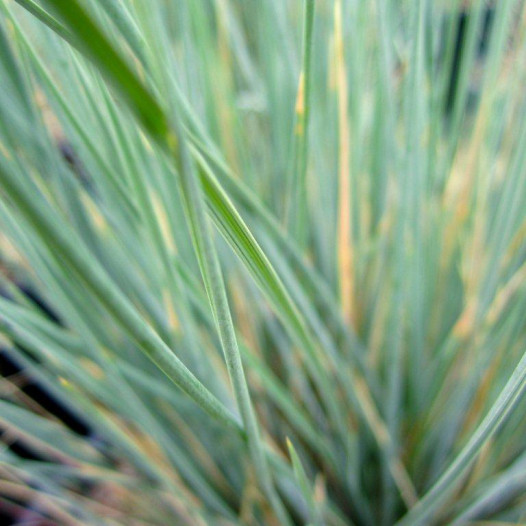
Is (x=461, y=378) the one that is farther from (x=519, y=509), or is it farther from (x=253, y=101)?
(x=253, y=101)

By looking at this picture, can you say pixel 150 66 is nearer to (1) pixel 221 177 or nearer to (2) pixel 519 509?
(1) pixel 221 177

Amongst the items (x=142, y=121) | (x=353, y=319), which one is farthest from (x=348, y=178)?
(x=142, y=121)

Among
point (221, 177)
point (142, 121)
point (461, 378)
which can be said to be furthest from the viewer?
point (461, 378)

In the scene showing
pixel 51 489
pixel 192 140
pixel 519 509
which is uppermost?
pixel 192 140

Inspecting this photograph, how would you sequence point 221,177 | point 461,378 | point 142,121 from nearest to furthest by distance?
1. point 142,121
2. point 221,177
3. point 461,378

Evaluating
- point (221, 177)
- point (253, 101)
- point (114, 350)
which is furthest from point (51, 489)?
point (253, 101)

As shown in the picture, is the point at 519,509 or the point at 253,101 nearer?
the point at 519,509

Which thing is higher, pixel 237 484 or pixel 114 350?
pixel 114 350
